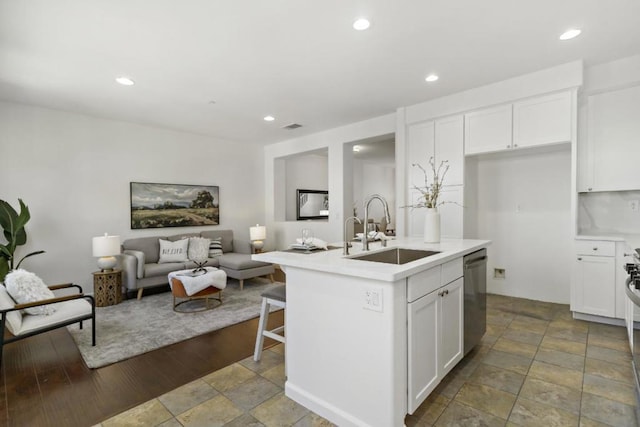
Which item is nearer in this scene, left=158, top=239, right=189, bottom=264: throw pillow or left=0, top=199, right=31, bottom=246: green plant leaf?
left=0, top=199, right=31, bottom=246: green plant leaf

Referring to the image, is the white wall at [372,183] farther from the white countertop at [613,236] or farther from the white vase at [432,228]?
the white vase at [432,228]

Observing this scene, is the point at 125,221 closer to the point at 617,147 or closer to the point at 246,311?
the point at 246,311

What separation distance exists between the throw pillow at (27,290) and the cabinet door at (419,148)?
14.3ft

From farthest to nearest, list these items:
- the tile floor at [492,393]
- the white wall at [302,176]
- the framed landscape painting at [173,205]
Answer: the white wall at [302,176]
the framed landscape painting at [173,205]
the tile floor at [492,393]

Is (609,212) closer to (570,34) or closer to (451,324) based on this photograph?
(570,34)

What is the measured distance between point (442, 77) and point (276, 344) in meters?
3.39

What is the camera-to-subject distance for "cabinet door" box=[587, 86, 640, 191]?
3.26m

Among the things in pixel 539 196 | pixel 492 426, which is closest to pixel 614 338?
pixel 539 196

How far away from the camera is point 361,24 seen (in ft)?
8.34

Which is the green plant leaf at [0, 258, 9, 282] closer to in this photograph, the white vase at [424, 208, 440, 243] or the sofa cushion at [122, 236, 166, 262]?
the sofa cushion at [122, 236, 166, 262]

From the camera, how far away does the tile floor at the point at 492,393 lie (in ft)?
6.15

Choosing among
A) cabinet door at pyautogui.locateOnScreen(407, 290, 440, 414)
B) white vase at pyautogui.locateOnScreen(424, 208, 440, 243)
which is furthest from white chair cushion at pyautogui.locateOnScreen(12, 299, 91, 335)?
white vase at pyautogui.locateOnScreen(424, 208, 440, 243)

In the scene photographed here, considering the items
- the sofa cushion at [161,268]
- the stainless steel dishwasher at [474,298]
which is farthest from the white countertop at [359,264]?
the sofa cushion at [161,268]

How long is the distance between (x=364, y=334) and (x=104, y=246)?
4.12 m
